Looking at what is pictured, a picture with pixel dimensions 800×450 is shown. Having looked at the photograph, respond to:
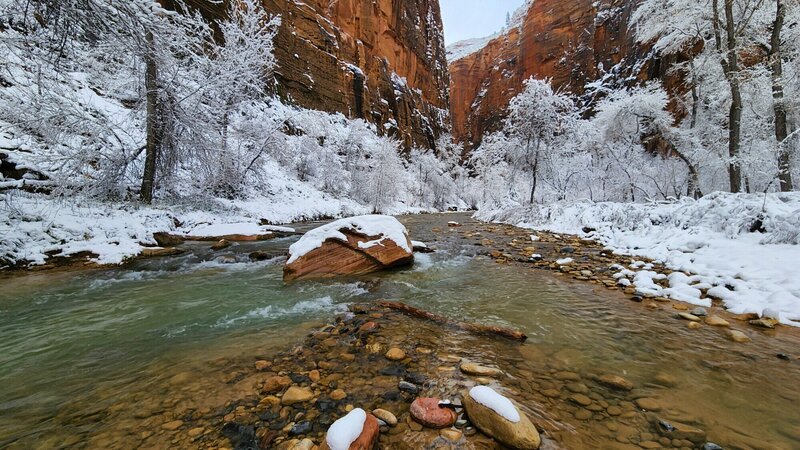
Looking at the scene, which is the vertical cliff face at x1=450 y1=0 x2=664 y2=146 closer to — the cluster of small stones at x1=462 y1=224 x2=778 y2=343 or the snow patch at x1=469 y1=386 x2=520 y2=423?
the cluster of small stones at x1=462 y1=224 x2=778 y2=343

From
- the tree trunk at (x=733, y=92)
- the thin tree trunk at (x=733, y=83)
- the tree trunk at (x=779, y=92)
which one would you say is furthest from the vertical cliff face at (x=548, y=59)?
the tree trunk at (x=779, y=92)

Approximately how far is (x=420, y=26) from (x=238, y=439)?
76.4m

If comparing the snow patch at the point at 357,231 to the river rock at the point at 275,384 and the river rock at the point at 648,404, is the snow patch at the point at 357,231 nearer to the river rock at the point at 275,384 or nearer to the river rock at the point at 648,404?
the river rock at the point at 275,384

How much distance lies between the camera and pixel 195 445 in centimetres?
172

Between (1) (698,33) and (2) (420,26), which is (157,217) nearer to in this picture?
(1) (698,33)

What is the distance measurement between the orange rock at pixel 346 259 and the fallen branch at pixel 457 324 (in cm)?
182

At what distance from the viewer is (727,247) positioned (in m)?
5.02

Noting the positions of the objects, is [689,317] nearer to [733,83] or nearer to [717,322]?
[717,322]

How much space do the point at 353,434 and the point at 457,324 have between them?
208 centimetres

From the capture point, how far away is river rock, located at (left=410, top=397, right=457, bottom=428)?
1862 millimetres

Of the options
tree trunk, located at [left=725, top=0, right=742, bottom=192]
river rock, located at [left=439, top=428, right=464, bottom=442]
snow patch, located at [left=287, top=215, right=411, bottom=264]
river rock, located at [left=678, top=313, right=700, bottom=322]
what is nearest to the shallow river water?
river rock, located at [left=678, top=313, right=700, bottom=322]

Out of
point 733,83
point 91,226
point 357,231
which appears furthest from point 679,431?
point 733,83

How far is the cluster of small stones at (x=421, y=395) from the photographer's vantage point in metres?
1.76

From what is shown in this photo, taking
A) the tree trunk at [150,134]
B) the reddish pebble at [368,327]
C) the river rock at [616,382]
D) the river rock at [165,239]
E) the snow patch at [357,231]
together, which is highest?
the tree trunk at [150,134]
